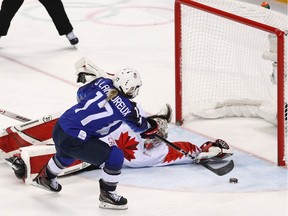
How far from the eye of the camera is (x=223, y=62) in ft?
20.7

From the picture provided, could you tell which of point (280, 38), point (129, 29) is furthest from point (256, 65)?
point (129, 29)

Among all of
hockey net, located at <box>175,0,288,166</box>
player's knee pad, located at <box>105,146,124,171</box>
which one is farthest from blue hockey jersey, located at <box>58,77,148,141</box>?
hockey net, located at <box>175,0,288,166</box>

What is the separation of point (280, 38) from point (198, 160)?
2.42ft

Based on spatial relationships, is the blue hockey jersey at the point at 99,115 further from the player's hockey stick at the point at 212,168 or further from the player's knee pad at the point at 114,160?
the player's hockey stick at the point at 212,168

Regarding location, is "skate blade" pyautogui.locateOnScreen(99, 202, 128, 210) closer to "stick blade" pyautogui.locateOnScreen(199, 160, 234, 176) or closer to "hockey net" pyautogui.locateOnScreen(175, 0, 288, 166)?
"stick blade" pyautogui.locateOnScreen(199, 160, 234, 176)

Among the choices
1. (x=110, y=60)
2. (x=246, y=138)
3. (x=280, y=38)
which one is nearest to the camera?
(x=280, y=38)

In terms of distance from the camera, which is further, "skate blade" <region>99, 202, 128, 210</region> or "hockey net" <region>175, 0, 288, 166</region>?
"hockey net" <region>175, 0, 288, 166</region>

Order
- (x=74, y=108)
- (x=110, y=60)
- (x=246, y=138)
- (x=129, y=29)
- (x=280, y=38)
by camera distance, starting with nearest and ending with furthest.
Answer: (x=74, y=108) < (x=280, y=38) < (x=246, y=138) < (x=110, y=60) < (x=129, y=29)

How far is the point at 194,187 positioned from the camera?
16.8 ft

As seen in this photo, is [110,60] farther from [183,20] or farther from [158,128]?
[158,128]

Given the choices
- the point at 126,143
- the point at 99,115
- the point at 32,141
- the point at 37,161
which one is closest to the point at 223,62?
the point at 126,143

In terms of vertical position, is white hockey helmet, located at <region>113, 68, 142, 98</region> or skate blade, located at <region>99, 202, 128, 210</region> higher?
white hockey helmet, located at <region>113, 68, 142, 98</region>

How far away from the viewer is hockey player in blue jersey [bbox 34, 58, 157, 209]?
4.74 meters

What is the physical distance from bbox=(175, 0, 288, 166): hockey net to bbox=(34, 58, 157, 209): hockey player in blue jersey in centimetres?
96
